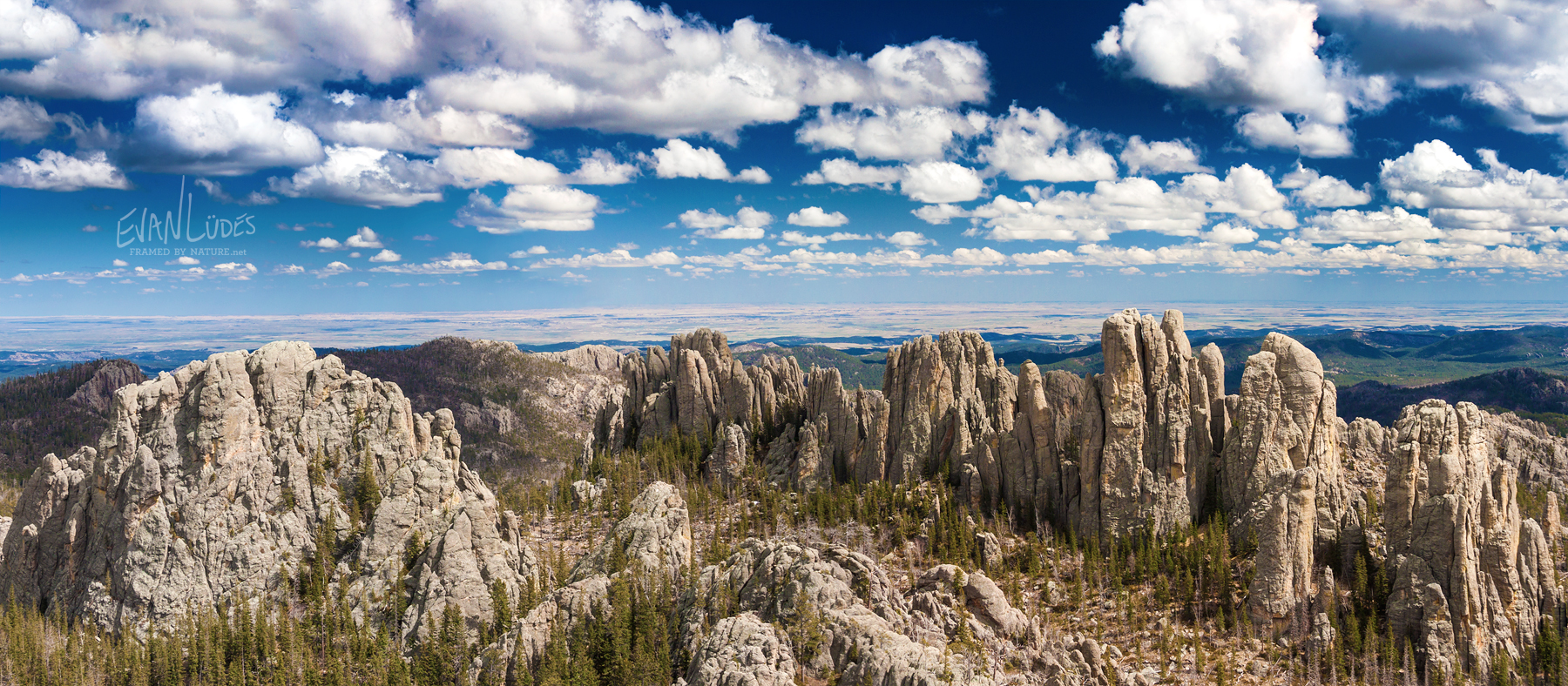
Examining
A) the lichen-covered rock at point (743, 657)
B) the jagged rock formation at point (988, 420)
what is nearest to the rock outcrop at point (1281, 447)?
the jagged rock formation at point (988, 420)

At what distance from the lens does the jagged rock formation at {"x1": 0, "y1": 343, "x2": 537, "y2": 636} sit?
72.2 m

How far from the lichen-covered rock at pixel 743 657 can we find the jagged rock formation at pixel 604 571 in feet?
51.0

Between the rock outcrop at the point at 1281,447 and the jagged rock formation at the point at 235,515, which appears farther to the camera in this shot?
the jagged rock formation at the point at 235,515

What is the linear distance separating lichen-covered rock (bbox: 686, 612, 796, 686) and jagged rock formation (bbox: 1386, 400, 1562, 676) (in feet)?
149

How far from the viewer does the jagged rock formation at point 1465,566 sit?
57594 mm

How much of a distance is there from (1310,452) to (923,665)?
46.6 metres

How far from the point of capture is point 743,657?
5031 cm

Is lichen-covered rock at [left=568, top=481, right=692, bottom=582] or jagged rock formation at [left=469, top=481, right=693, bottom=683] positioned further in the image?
lichen-covered rock at [left=568, top=481, right=692, bottom=582]

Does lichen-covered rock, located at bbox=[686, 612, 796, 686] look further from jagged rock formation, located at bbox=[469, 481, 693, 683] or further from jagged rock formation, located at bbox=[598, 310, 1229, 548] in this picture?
jagged rock formation, located at bbox=[598, 310, 1229, 548]

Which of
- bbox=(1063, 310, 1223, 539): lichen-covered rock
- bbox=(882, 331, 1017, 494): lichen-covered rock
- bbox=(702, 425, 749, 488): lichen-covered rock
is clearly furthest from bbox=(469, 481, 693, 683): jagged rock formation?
bbox=(1063, 310, 1223, 539): lichen-covered rock

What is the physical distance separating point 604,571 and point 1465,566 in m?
66.9

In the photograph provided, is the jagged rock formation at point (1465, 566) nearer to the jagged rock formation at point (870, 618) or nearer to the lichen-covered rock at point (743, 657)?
the jagged rock formation at point (870, 618)

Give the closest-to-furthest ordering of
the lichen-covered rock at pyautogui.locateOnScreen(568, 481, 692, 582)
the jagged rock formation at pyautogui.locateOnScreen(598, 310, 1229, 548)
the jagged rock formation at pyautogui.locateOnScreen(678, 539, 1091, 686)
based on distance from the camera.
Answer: the jagged rock formation at pyautogui.locateOnScreen(678, 539, 1091, 686) → the lichen-covered rock at pyautogui.locateOnScreen(568, 481, 692, 582) → the jagged rock formation at pyautogui.locateOnScreen(598, 310, 1229, 548)

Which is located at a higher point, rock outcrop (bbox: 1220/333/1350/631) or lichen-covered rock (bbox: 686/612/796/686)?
rock outcrop (bbox: 1220/333/1350/631)
